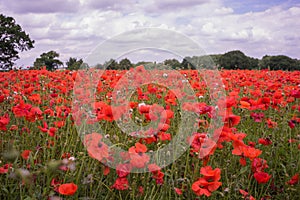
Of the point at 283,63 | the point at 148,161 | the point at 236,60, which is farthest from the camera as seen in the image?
the point at 283,63

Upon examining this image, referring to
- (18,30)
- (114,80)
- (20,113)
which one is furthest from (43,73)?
(18,30)

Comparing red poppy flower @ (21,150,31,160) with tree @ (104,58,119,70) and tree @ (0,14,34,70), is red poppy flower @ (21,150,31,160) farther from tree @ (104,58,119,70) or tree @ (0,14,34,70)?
tree @ (0,14,34,70)

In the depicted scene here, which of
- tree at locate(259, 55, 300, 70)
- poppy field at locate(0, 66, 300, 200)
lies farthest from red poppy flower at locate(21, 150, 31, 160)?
tree at locate(259, 55, 300, 70)

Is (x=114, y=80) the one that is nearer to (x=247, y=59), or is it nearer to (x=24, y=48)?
(x=247, y=59)

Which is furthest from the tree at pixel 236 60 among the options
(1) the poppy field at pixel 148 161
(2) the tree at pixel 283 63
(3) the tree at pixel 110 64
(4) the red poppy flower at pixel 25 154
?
(4) the red poppy flower at pixel 25 154

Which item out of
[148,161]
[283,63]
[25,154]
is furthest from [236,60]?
[25,154]

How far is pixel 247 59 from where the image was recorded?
53.8ft

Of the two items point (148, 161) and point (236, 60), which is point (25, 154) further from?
point (236, 60)

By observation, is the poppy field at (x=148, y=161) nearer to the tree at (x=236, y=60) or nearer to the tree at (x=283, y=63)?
the tree at (x=236, y=60)

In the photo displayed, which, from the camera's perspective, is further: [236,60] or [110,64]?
[236,60]

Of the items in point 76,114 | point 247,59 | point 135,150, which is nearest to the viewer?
point 135,150

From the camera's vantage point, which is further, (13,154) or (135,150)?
(135,150)

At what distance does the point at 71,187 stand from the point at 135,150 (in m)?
0.38

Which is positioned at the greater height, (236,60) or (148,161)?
(236,60)
